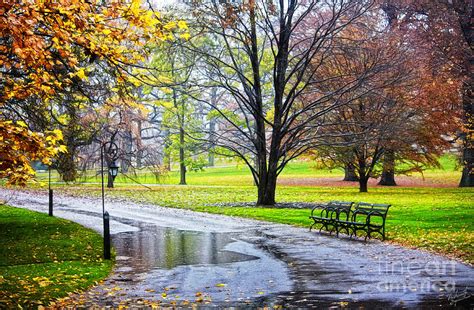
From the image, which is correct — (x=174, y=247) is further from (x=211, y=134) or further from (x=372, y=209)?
(x=211, y=134)

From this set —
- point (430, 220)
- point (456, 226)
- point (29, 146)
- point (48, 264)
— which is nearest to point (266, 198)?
point (430, 220)

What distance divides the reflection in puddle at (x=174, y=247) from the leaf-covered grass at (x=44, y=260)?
853 mm

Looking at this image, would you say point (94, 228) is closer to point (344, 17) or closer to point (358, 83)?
point (358, 83)

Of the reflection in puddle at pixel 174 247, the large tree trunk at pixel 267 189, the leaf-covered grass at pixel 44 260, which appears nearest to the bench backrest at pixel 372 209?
the reflection in puddle at pixel 174 247

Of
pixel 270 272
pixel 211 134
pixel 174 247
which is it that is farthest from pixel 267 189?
pixel 270 272

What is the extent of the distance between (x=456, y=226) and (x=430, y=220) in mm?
2025

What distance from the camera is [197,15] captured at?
26656mm

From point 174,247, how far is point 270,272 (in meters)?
4.40

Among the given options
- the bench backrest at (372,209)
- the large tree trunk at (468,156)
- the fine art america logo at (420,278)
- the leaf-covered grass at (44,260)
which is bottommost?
the fine art america logo at (420,278)

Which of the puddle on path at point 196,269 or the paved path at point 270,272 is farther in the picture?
the puddle on path at point 196,269

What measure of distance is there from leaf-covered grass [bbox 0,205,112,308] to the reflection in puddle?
33.6 inches

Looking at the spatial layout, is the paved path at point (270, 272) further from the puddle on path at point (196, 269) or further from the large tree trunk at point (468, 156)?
the large tree trunk at point (468, 156)

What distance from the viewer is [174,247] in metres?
15.2

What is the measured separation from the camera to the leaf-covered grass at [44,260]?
384 inches
